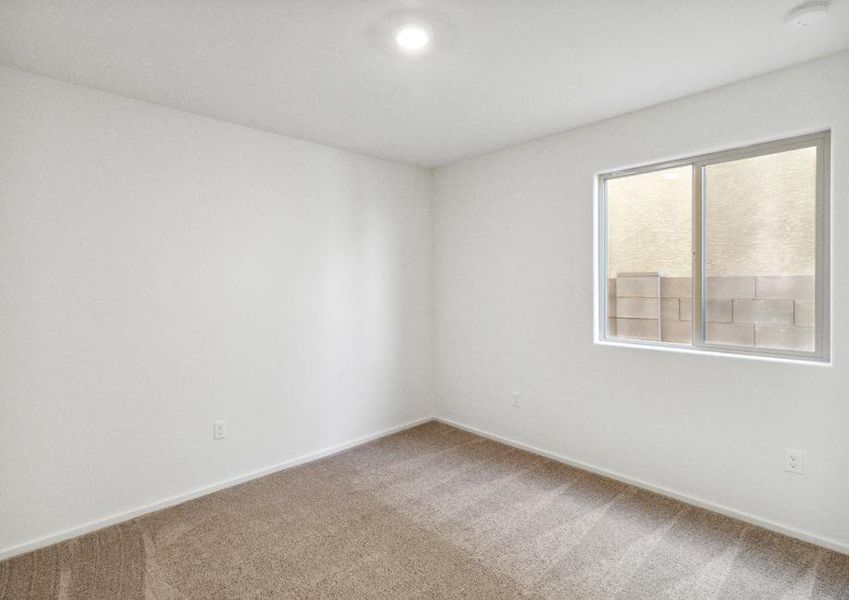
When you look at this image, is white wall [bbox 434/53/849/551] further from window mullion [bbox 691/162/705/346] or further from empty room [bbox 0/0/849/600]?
window mullion [bbox 691/162/705/346]

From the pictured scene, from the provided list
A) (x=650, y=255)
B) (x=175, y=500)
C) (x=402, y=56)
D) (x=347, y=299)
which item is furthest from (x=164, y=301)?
(x=650, y=255)

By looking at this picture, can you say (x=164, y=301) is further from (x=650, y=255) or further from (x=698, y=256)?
(x=698, y=256)

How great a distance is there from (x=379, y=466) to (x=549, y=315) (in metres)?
1.78

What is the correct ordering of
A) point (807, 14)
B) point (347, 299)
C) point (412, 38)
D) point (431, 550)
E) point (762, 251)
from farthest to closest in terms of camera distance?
point (347, 299)
point (762, 251)
point (431, 550)
point (412, 38)
point (807, 14)

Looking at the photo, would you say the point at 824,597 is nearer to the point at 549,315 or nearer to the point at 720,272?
the point at 720,272

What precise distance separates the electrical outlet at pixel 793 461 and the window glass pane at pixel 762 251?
22.4 inches

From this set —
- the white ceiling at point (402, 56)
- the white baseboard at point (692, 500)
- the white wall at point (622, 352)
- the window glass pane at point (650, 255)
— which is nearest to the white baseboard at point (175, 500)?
the white wall at point (622, 352)

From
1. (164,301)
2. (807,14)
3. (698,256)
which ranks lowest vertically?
(164,301)

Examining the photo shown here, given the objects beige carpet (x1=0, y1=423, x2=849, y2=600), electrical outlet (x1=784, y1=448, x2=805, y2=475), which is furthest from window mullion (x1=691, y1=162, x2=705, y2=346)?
beige carpet (x1=0, y1=423, x2=849, y2=600)

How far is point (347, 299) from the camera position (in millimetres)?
3729

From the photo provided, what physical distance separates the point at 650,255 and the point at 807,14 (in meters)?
1.50

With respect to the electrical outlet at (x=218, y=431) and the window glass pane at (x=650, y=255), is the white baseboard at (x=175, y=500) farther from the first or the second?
the window glass pane at (x=650, y=255)

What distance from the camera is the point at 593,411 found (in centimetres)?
320

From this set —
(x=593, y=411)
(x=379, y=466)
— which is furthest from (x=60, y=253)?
(x=593, y=411)
